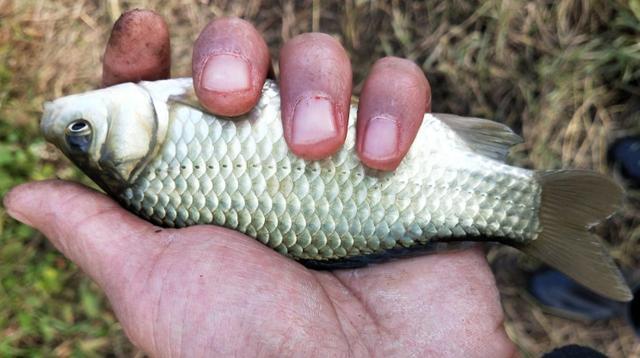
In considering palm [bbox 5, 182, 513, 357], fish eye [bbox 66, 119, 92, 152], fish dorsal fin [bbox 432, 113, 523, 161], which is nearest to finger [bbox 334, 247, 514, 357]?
palm [bbox 5, 182, 513, 357]

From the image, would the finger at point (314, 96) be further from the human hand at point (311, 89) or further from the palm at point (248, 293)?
the palm at point (248, 293)

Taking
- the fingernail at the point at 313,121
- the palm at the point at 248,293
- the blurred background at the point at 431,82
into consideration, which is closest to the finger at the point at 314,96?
the fingernail at the point at 313,121

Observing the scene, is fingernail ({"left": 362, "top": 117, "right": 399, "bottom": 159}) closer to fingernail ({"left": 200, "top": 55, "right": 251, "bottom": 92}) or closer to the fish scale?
the fish scale

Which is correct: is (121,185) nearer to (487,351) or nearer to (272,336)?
(272,336)

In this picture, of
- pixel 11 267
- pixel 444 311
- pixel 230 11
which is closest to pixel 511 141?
pixel 444 311

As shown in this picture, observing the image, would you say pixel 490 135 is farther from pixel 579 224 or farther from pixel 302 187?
pixel 302 187
